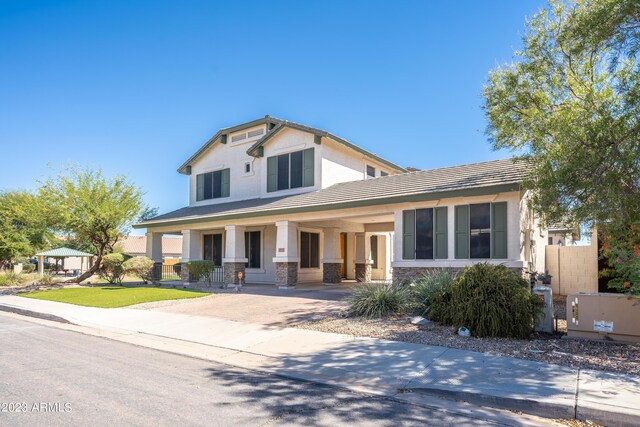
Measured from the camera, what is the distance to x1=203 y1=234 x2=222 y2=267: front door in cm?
2484

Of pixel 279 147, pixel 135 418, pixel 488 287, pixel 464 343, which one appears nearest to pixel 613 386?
pixel 464 343

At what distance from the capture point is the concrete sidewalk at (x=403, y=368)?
5539 mm

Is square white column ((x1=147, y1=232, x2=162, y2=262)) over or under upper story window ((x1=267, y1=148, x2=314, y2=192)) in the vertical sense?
under

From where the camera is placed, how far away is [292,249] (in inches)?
752

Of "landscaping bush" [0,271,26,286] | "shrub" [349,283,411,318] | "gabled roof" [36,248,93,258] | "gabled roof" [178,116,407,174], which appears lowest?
"landscaping bush" [0,271,26,286]

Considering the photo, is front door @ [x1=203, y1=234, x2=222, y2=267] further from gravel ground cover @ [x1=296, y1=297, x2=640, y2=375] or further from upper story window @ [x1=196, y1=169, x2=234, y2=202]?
gravel ground cover @ [x1=296, y1=297, x2=640, y2=375]

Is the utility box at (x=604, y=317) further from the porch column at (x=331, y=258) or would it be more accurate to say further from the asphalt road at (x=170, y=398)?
the porch column at (x=331, y=258)

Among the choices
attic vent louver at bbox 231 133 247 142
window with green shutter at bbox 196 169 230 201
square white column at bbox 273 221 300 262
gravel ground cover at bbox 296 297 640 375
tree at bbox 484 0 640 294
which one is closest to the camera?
gravel ground cover at bbox 296 297 640 375

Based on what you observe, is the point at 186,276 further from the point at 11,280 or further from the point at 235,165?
the point at 11,280

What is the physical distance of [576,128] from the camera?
874 centimetres

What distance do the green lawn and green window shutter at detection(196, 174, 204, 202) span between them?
831 centimetres

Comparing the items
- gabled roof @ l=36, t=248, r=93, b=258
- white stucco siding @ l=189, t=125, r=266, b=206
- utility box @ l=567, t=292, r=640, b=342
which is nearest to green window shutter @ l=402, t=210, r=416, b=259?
utility box @ l=567, t=292, r=640, b=342

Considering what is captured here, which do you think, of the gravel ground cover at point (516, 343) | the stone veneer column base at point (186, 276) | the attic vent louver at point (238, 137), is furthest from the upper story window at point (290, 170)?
the gravel ground cover at point (516, 343)

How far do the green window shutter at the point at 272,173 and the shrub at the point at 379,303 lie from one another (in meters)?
11.3
